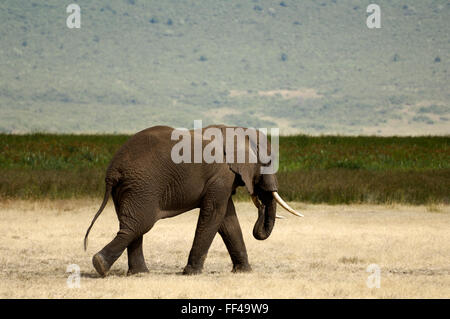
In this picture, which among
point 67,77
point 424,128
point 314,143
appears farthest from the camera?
point 67,77

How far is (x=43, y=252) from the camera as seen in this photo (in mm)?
15625

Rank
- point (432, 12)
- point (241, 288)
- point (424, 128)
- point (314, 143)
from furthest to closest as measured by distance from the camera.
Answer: point (432, 12) < point (424, 128) < point (314, 143) < point (241, 288)

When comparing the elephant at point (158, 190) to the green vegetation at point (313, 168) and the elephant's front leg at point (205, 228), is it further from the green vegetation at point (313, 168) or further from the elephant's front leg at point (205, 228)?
the green vegetation at point (313, 168)

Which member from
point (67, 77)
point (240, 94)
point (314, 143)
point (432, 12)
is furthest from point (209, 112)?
point (314, 143)

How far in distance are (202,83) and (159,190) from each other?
5292 inches

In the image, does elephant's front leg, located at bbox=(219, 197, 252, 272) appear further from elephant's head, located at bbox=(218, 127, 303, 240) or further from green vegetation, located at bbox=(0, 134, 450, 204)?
green vegetation, located at bbox=(0, 134, 450, 204)

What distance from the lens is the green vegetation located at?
26484 millimetres

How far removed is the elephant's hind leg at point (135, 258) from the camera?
1271 centimetres

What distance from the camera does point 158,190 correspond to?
1227cm

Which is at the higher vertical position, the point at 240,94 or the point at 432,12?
the point at 432,12

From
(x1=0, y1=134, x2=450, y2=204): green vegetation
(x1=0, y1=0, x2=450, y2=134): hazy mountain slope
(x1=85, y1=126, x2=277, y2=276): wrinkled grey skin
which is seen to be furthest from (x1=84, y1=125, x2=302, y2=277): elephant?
(x1=0, y1=0, x2=450, y2=134): hazy mountain slope

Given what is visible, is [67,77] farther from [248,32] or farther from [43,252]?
[43,252]

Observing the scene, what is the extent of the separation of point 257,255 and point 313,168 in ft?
65.3

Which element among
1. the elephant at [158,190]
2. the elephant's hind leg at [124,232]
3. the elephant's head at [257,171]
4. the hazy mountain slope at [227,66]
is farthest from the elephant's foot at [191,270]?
the hazy mountain slope at [227,66]
